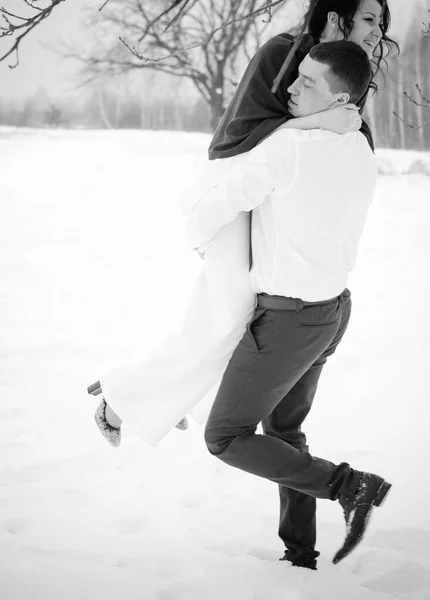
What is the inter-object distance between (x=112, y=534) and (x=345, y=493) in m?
1.01

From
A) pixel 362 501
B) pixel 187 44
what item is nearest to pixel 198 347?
pixel 362 501

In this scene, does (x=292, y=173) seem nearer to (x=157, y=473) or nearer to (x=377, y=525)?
(x=377, y=525)

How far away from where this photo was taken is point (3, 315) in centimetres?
496

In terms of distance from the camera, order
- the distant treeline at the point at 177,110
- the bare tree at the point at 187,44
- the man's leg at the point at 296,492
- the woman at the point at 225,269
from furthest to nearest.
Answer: the distant treeline at the point at 177,110 → the bare tree at the point at 187,44 → the man's leg at the point at 296,492 → the woman at the point at 225,269

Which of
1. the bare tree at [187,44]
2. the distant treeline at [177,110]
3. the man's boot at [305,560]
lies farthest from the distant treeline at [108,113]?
the man's boot at [305,560]

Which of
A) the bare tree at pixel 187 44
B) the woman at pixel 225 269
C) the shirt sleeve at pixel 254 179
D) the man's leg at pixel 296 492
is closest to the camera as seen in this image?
the shirt sleeve at pixel 254 179

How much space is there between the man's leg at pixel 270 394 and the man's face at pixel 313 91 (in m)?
0.56

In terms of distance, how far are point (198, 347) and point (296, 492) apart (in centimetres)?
59

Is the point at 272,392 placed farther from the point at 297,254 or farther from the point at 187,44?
the point at 187,44

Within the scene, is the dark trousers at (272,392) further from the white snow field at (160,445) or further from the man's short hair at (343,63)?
the man's short hair at (343,63)

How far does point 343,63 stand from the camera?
159 cm

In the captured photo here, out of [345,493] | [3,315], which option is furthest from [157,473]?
[3,315]

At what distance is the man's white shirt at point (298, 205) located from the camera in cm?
→ 158

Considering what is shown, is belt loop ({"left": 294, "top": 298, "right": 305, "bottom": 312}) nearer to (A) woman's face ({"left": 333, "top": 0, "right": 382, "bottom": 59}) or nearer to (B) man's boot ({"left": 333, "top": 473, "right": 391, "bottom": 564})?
(B) man's boot ({"left": 333, "top": 473, "right": 391, "bottom": 564})
